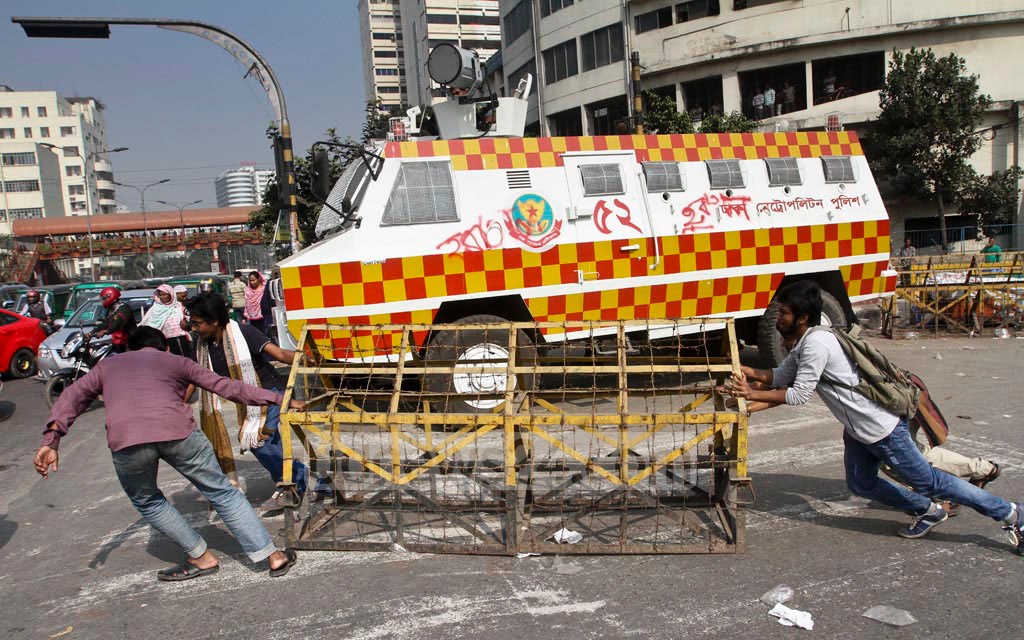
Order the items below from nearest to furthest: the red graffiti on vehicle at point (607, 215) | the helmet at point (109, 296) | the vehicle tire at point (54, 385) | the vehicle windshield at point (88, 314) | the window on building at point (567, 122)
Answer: the red graffiti on vehicle at point (607, 215)
the helmet at point (109, 296)
the vehicle tire at point (54, 385)
the vehicle windshield at point (88, 314)
the window on building at point (567, 122)

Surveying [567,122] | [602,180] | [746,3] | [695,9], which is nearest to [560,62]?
[567,122]

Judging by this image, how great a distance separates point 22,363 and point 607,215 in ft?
41.2

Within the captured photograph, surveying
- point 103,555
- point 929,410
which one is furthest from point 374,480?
point 929,410

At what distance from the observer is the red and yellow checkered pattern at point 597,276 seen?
22.5 ft

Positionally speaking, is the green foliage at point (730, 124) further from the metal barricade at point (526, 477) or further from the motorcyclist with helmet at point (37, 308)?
the metal barricade at point (526, 477)

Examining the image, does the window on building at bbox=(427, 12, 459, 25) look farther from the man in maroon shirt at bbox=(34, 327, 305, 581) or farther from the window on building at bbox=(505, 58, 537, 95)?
the man in maroon shirt at bbox=(34, 327, 305, 581)

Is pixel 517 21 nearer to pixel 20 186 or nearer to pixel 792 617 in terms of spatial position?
pixel 792 617

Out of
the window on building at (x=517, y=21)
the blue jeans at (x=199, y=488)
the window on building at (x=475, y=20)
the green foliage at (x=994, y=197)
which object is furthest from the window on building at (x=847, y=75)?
the window on building at (x=475, y=20)

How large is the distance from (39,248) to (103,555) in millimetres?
51406

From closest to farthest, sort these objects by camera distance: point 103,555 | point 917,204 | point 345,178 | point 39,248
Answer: point 103,555 → point 345,178 → point 917,204 → point 39,248

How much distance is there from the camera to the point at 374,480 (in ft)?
19.4

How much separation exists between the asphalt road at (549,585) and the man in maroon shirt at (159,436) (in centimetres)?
19

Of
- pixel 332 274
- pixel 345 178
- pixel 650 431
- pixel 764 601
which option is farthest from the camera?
pixel 345 178

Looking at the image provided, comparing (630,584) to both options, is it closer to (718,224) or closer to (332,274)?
(332,274)
